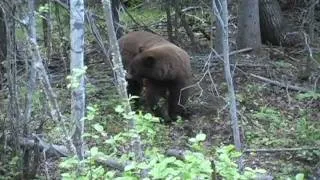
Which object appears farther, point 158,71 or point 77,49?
point 158,71

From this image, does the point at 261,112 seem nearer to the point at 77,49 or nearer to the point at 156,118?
the point at 77,49

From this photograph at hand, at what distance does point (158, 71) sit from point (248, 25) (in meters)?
3.40

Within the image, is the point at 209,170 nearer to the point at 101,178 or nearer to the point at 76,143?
the point at 101,178

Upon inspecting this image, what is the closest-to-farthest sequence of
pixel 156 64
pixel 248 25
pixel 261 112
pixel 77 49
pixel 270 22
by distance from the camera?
1. pixel 77 49
2. pixel 156 64
3. pixel 261 112
4. pixel 248 25
5. pixel 270 22

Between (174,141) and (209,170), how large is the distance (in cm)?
482

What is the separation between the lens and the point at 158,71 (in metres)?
8.75

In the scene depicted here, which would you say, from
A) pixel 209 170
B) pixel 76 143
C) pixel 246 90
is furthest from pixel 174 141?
pixel 209 170

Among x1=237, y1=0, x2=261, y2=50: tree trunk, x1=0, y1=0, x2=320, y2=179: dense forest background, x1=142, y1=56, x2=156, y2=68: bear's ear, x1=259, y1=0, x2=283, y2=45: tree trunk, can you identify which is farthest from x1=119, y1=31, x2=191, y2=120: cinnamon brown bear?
x1=259, y1=0, x2=283, y2=45: tree trunk

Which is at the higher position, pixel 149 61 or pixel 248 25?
pixel 248 25

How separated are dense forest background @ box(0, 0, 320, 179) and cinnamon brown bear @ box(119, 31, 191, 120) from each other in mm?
300

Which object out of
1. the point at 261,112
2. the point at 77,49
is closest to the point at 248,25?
the point at 261,112

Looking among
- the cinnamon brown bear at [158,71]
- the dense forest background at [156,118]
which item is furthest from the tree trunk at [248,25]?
the cinnamon brown bear at [158,71]

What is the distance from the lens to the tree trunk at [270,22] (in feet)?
41.7

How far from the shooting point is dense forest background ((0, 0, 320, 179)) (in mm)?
4156
